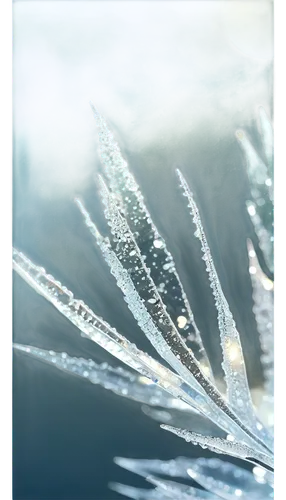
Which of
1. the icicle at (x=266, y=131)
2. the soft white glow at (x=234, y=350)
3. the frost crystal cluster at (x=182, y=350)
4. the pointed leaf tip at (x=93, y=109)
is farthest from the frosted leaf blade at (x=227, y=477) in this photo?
the pointed leaf tip at (x=93, y=109)

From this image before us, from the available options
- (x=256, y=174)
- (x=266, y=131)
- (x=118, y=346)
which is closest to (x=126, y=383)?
(x=118, y=346)

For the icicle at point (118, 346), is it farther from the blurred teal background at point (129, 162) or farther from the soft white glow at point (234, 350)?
the soft white glow at point (234, 350)

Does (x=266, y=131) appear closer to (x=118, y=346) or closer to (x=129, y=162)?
(x=129, y=162)

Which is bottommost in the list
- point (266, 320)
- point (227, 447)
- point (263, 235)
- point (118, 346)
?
point (227, 447)

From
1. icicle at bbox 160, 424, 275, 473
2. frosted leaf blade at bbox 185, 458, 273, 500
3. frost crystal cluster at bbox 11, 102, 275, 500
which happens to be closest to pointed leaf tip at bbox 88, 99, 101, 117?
frost crystal cluster at bbox 11, 102, 275, 500

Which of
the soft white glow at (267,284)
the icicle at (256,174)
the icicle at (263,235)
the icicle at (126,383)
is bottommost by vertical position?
the icicle at (126,383)

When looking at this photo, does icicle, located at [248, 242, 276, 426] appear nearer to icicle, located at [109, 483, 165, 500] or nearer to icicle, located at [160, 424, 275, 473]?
icicle, located at [160, 424, 275, 473]

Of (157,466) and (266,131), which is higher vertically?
(266,131)

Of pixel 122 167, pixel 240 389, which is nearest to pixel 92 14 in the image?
pixel 122 167
